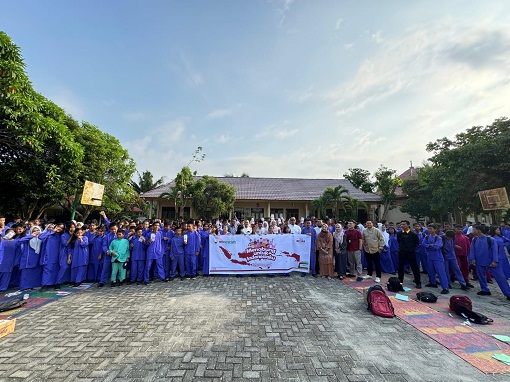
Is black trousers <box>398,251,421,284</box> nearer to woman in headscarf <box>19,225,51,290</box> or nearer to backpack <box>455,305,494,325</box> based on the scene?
backpack <box>455,305,494,325</box>

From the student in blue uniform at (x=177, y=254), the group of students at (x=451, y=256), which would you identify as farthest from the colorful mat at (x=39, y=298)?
the group of students at (x=451, y=256)

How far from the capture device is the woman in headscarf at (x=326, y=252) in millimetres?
6973

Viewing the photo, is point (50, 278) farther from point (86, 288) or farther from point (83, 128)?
point (83, 128)

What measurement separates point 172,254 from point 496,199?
14.8 meters

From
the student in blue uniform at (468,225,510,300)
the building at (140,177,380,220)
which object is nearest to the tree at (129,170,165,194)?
the building at (140,177,380,220)

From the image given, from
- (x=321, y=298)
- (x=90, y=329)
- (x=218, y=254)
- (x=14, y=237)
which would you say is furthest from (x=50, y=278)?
(x=321, y=298)

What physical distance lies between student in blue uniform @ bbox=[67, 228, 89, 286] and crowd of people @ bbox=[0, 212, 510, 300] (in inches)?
0.9

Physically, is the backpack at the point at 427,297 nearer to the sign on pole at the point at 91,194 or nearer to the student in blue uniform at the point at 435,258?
the student in blue uniform at the point at 435,258

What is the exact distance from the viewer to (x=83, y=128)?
14.6 meters

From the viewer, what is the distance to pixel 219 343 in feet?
11.0

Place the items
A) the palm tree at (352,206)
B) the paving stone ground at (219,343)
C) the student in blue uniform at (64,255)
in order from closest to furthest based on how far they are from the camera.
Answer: the paving stone ground at (219,343), the student in blue uniform at (64,255), the palm tree at (352,206)

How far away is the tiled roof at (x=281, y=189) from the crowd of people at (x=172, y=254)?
45.9 feet

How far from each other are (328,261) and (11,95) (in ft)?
31.9

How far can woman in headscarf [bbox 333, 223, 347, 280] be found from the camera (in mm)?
7007
